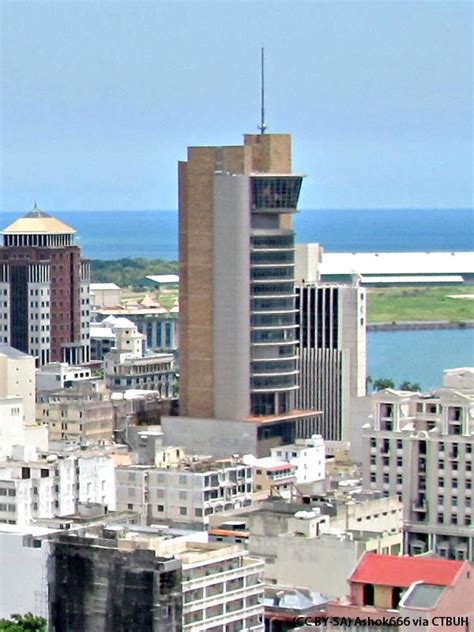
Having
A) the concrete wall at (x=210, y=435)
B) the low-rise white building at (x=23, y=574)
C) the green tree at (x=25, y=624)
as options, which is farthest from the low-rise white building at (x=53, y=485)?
the green tree at (x=25, y=624)

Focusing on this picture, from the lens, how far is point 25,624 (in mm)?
25031

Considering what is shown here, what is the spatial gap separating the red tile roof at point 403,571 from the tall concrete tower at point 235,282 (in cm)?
1699

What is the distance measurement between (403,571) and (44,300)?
3086 cm

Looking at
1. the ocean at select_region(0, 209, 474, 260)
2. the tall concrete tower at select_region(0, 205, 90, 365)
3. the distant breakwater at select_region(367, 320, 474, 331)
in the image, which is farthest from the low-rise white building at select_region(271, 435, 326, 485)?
the ocean at select_region(0, 209, 474, 260)

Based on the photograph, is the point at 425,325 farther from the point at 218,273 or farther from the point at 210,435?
the point at 210,435

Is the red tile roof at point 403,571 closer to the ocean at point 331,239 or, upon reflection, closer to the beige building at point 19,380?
the beige building at point 19,380

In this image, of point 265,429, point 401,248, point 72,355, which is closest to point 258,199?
point 265,429

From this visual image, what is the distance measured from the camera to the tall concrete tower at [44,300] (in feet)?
174

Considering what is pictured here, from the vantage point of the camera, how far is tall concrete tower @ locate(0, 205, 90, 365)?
53.2 m

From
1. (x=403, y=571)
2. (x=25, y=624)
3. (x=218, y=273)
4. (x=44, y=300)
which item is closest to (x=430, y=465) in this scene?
(x=218, y=273)

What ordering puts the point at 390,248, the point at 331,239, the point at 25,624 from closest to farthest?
1. the point at 25,624
2. the point at 390,248
3. the point at 331,239

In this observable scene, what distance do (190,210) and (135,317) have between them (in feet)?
72.8

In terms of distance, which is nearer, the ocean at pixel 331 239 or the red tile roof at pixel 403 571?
the red tile roof at pixel 403 571

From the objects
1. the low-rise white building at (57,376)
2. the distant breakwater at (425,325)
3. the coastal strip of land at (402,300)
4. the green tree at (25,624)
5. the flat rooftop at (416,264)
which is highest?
the flat rooftop at (416,264)
